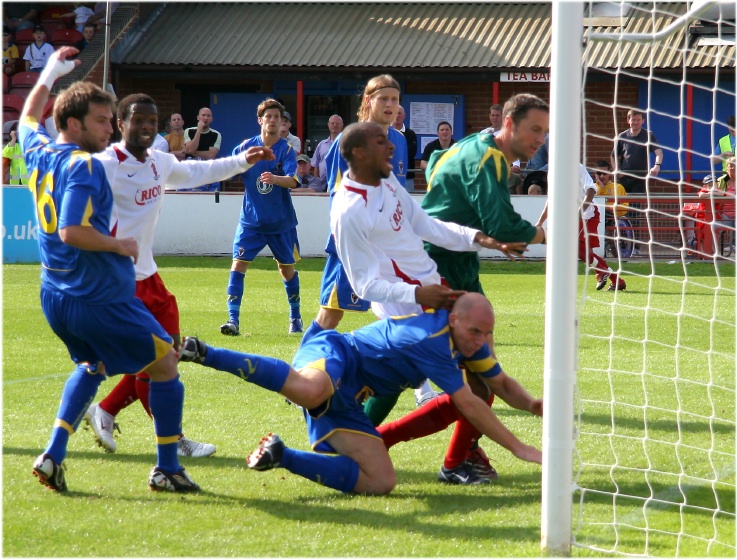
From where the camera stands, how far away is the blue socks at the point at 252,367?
4511 millimetres

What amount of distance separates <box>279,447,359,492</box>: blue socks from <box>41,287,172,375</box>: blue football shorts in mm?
792

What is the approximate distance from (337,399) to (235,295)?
17.1ft

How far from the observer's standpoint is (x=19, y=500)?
4555 millimetres

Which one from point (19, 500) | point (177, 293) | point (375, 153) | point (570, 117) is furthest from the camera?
point (177, 293)

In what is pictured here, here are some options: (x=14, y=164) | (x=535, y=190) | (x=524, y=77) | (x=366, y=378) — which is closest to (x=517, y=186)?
(x=535, y=190)

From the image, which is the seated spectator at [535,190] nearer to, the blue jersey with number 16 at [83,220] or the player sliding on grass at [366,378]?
the player sliding on grass at [366,378]

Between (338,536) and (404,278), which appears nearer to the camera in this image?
(338,536)

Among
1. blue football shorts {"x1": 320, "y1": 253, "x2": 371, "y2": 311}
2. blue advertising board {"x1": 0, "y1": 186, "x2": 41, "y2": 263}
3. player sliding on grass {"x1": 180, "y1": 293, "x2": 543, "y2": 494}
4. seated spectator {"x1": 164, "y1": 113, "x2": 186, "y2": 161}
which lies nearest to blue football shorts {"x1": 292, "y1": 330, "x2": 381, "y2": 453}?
A: player sliding on grass {"x1": 180, "y1": 293, "x2": 543, "y2": 494}

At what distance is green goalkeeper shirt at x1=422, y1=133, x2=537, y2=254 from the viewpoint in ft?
16.2

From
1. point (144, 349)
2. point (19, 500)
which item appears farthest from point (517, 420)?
point (19, 500)

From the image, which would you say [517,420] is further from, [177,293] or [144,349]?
[177,293]

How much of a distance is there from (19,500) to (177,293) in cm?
825

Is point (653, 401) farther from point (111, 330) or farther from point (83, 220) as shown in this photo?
Answer: point (83, 220)

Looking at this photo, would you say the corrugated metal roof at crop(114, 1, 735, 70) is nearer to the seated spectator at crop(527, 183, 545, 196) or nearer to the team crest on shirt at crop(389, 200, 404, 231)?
the seated spectator at crop(527, 183, 545, 196)
